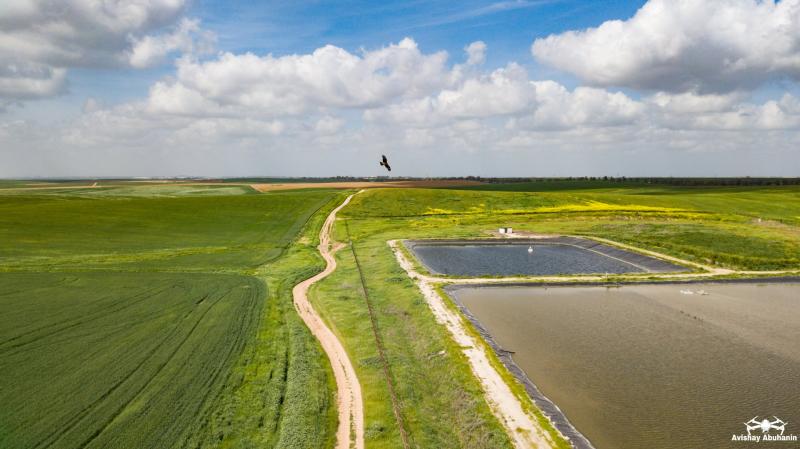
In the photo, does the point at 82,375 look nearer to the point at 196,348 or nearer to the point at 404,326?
the point at 196,348

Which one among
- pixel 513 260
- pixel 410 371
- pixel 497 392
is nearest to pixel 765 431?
pixel 497 392

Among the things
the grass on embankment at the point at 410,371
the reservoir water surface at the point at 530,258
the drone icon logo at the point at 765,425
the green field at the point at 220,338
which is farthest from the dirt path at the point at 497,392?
the reservoir water surface at the point at 530,258

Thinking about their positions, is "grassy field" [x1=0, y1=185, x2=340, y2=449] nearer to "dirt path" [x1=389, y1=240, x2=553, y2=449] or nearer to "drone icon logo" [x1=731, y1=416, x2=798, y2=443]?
"dirt path" [x1=389, y1=240, x2=553, y2=449]

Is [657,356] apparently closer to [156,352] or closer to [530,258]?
[156,352]

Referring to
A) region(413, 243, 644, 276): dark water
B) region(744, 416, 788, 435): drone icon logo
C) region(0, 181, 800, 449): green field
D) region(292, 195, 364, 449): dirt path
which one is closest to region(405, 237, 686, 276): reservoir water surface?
region(413, 243, 644, 276): dark water

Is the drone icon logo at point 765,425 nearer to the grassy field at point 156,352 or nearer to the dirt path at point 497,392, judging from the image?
the dirt path at point 497,392
